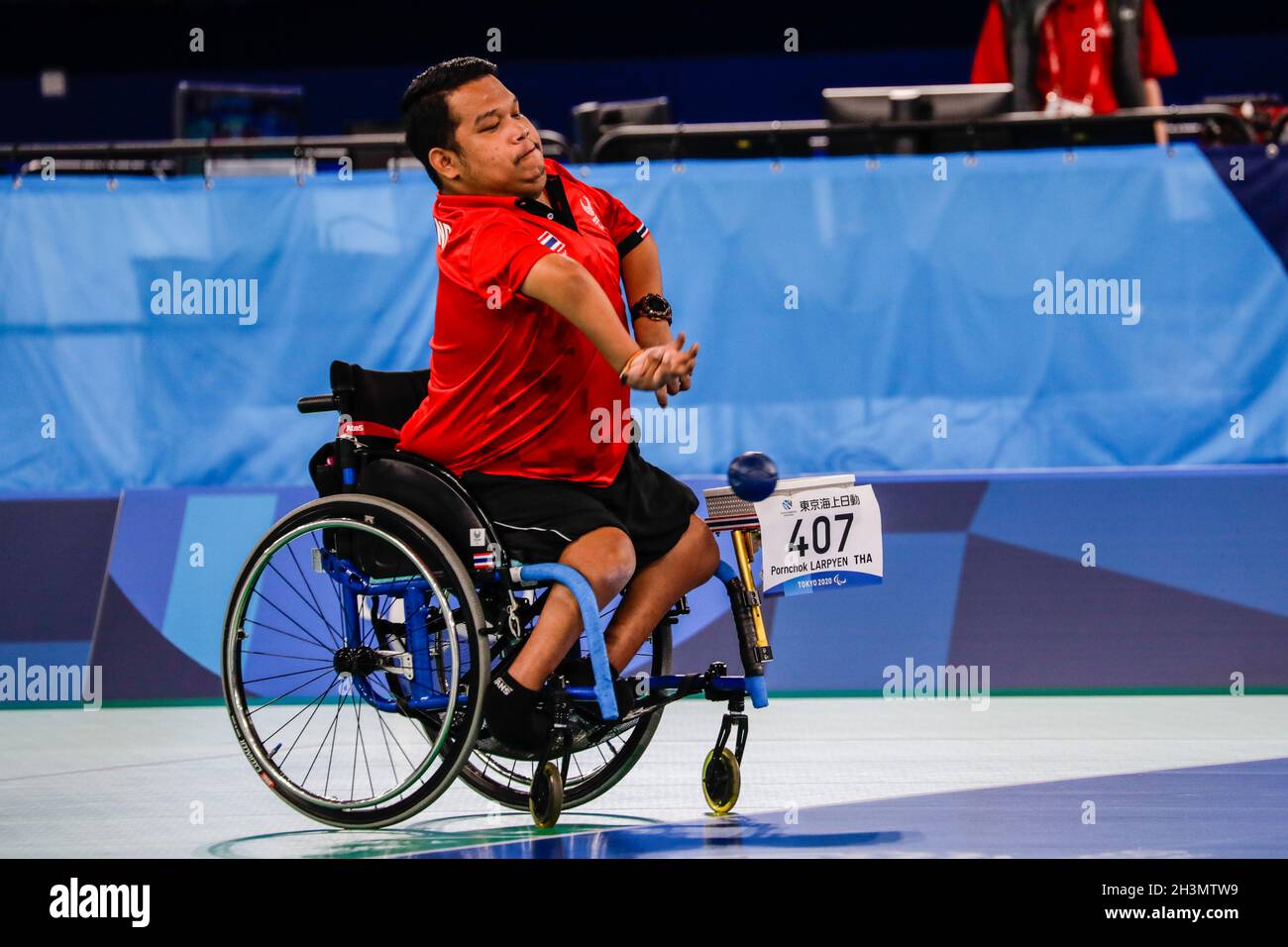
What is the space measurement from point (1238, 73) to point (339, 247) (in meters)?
10.5

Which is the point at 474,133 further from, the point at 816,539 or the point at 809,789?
the point at 809,789

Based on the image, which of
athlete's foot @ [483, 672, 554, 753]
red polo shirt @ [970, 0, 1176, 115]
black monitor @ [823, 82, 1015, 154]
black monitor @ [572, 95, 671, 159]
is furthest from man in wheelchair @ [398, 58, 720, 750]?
red polo shirt @ [970, 0, 1176, 115]

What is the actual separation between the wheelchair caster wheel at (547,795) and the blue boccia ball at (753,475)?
0.74 meters

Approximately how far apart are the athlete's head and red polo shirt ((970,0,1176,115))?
481 cm

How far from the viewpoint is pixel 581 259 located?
3.57 m

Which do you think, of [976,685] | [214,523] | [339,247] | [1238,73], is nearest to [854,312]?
[976,685]

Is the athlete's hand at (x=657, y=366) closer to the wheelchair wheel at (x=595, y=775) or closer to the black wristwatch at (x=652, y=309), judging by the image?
the black wristwatch at (x=652, y=309)

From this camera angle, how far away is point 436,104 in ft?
11.8

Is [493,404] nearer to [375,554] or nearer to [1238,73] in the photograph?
[375,554]

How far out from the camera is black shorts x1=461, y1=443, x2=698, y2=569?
3.46m

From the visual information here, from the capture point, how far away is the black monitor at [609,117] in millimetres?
7535

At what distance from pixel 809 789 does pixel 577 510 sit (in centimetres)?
110

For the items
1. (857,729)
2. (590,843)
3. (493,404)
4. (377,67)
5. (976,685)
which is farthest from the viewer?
(377,67)

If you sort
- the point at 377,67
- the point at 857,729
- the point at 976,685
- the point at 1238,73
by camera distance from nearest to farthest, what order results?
the point at 857,729
the point at 976,685
the point at 1238,73
the point at 377,67
